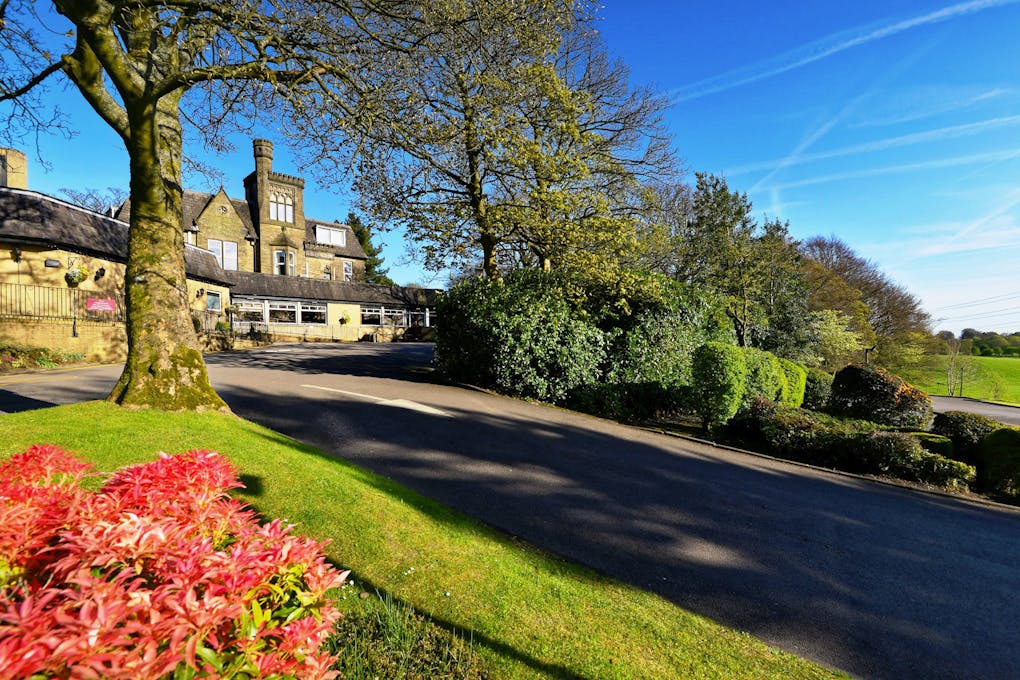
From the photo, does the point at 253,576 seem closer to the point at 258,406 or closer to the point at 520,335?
the point at 258,406

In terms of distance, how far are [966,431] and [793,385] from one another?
19.0 feet

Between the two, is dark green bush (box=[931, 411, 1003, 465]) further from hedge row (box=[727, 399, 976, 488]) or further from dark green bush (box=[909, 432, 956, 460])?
hedge row (box=[727, 399, 976, 488])

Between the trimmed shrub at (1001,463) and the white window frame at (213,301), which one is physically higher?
the white window frame at (213,301)

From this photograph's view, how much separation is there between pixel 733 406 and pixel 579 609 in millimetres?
10047

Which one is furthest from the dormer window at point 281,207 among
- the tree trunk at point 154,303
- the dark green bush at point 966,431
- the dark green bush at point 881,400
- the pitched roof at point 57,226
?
the dark green bush at point 966,431

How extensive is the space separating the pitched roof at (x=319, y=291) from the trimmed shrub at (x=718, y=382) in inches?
926

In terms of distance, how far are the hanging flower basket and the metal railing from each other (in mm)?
250

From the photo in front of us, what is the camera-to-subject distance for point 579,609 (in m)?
3.47

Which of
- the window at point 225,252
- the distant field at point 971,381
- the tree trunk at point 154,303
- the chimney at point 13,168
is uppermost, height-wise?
the chimney at point 13,168

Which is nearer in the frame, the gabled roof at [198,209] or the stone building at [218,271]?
the stone building at [218,271]

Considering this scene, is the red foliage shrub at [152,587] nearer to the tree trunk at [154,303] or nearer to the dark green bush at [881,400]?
the tree trunk at [154,303]

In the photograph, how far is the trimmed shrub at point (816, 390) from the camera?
18203 mm

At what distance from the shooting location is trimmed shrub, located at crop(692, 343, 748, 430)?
1180cm

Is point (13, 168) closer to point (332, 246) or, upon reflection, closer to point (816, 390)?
point (332, 246)
